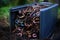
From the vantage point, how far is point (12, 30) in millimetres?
6836

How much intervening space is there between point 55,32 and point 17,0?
3526mm

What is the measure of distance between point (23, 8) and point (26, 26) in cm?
75

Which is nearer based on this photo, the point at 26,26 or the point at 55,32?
the point at 26,26

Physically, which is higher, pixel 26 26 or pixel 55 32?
pixel 26 26

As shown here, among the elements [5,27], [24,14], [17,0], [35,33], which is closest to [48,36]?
[35,33]

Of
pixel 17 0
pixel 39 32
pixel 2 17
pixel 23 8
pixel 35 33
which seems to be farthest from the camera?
pixel 17 0

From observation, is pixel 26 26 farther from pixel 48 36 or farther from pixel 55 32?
pixel 55 32

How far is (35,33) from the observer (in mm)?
6559

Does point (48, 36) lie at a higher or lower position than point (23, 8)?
lower

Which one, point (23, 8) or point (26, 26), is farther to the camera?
point (23, 8)

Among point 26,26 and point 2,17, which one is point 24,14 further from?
point 2,17

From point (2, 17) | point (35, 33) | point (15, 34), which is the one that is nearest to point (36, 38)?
point (35, 33)

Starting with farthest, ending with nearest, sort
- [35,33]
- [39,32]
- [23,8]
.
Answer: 1. [23,8]
2. [35,33]
3. [39,32]

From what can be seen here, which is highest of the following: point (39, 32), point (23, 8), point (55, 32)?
point (23, 8)
